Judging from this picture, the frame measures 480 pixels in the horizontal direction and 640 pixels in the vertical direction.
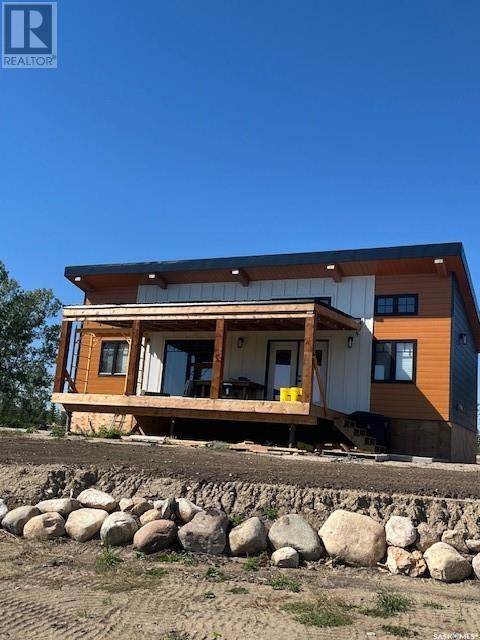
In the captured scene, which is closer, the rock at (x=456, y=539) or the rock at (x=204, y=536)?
the rock at (x=456, y=539)

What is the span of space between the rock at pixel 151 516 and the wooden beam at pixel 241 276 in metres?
12.4

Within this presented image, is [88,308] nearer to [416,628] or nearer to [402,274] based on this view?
[402,274]

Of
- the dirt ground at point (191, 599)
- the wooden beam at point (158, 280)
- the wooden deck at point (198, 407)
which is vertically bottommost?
the dirt ground at point (191, 599)

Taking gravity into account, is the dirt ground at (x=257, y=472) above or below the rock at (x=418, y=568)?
above

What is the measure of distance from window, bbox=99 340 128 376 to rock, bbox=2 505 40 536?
13.0 meters

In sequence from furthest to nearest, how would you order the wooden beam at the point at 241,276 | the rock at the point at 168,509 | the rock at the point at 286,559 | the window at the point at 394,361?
the wooden beam at the point at 241,276
the window at the point at 394,361
the rock at the point at 168,509
the rock at the point at 286,559

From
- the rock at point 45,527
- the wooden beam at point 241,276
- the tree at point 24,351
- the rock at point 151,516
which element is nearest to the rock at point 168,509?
the rock at point 151,516

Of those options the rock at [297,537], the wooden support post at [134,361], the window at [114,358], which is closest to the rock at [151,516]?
the rock at [297,537]

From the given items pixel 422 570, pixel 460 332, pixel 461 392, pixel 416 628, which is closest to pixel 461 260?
pixel 460 332

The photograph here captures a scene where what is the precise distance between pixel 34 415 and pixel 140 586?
22421 mm

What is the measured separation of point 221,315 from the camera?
51.1 feet

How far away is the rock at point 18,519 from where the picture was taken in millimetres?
6602

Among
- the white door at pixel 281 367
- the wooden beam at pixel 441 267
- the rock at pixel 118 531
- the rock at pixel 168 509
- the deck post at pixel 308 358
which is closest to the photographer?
the rock at pixel 118 531

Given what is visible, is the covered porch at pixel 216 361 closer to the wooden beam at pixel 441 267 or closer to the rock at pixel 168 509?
the wooden beam at pixel 441 267
